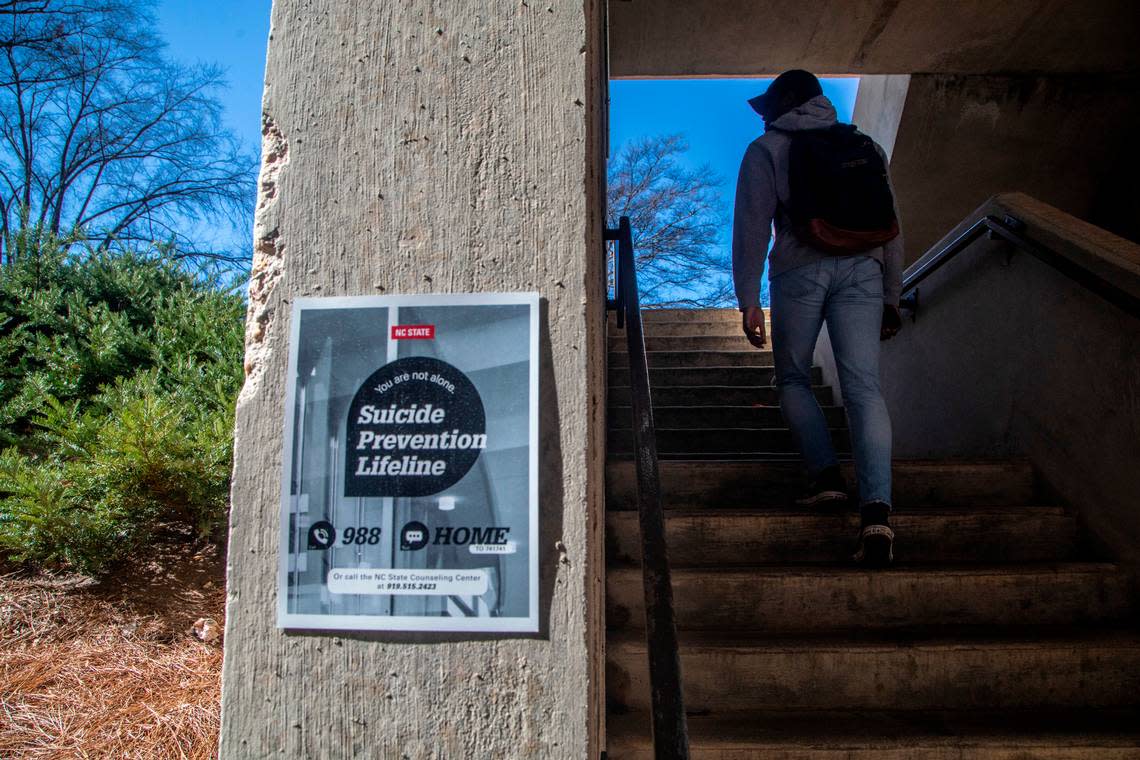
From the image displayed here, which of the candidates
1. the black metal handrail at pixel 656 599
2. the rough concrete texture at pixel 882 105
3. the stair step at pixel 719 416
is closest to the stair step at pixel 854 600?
the black metal handrail at pixel 656 599

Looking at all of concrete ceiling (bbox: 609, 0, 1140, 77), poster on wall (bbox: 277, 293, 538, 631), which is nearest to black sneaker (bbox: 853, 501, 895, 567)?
poster on wall (bbox: 277, 293, 538, 631)

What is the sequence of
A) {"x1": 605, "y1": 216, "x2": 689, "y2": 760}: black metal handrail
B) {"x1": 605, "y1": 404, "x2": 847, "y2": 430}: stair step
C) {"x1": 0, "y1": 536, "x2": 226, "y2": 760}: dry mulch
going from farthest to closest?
{"x1": 605, "y1": 404, "x2": 847, "y2": 430}: stair step
{"x1": 0, "y1": 536, "x2": 226, "y2": 760}: dry mulch
{"x1": 605, "y1": 216, "x2": 689, "y2": 760}: black metal handrail

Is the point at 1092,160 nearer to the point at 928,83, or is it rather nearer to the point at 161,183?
the point at 928,83

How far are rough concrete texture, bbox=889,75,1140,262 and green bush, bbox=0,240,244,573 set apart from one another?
17.8ft

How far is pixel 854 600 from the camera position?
229 cm

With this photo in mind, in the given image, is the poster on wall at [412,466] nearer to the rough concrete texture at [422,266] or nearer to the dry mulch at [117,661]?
the rough concrete texture at [422,266]

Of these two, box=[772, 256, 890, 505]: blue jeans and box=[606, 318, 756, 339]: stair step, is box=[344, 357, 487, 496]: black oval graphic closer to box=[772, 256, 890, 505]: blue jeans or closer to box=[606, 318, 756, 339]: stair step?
box=[772, 256, 890, 505]: blue jeans

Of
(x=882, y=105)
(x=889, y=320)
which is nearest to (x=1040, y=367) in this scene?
(x=889, y=320)

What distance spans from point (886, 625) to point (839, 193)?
58.1 inches

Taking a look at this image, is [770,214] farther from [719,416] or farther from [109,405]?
[109,405]

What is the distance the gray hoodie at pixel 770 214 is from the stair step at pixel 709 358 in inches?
101

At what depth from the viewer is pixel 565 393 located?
3.32 ft

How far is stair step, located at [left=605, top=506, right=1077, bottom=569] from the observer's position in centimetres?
254

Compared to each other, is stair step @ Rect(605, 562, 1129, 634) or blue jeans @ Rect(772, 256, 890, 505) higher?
blue jeans @ Rect(772, 256, 890, 505)
